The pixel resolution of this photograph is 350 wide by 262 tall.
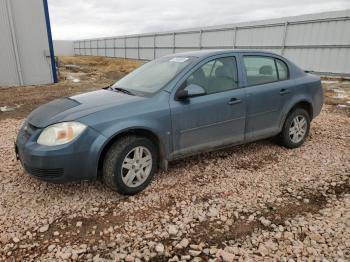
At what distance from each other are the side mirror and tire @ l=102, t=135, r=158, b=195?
0.64m

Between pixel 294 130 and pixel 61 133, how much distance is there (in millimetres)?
3524

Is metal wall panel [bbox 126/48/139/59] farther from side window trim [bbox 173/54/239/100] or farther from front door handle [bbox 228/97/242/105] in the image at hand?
front door handle [bbox 228/97/242/105]

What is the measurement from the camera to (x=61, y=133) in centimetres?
308

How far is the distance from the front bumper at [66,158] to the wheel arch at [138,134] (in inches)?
4.5

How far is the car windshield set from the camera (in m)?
3.76

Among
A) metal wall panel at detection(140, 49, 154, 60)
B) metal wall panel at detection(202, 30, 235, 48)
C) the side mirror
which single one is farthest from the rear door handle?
metal wall panel at detection(140, 49, 154, 60)

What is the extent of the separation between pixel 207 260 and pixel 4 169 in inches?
122

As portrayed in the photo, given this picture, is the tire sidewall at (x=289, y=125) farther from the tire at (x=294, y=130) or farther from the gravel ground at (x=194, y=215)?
the gravel ground at (x=194, y=215)

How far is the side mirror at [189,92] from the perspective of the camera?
139 inches

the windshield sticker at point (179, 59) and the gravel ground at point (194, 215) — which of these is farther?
the windshield sticker at point (179, 59)

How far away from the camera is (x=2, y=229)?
113 inches

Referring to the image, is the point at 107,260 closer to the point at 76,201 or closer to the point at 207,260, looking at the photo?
the point at 207,260

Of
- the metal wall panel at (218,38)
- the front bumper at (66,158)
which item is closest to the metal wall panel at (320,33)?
the metal wall panel at (218,38)

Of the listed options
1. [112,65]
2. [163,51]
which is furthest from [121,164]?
[112,65]
